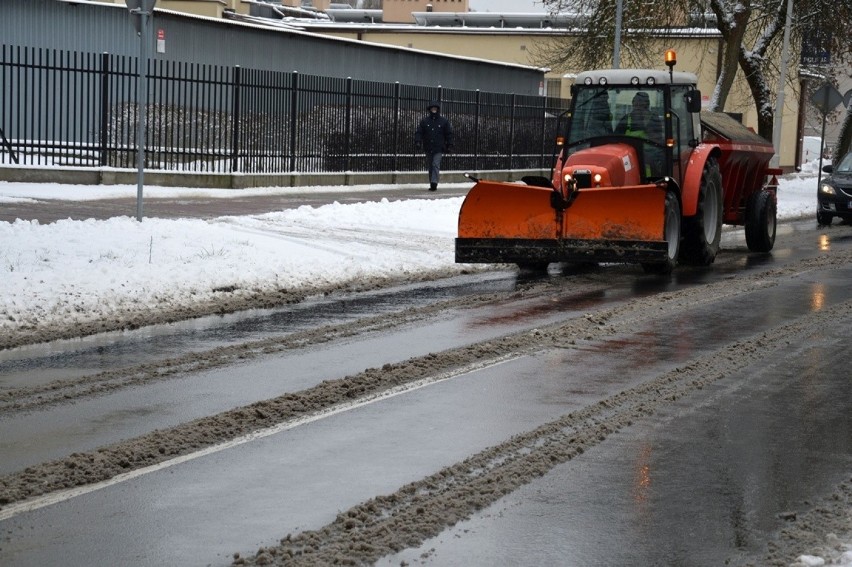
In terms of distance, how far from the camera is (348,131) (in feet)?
95.9

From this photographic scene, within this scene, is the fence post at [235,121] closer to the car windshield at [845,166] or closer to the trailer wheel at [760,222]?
the trailer wheel at [760,222]

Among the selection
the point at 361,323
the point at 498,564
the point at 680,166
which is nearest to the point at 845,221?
the point at 680,166

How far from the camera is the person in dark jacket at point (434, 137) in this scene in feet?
96.6

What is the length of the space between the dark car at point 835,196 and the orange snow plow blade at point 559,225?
13.7 meters

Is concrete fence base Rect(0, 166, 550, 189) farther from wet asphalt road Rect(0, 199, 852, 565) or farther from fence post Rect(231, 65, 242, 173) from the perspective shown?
wet asphalt road Rect(0, 199, 852, 565)

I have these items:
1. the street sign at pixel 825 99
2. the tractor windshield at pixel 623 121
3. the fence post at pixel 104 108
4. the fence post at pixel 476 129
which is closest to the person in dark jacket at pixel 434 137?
the fence post at pixel 476 129

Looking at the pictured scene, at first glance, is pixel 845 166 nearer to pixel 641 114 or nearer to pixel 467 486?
pixel 641 114

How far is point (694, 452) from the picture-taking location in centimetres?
687

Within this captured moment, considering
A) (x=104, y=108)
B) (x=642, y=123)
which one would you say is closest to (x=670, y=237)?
(x=642, y=123)

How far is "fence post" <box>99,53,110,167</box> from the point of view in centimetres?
2342

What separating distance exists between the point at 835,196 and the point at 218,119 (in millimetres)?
12761

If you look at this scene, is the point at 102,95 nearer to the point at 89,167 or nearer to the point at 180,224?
the point at 89,167

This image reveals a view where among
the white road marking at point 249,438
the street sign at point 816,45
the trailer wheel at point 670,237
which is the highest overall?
the street sign at point 816,45

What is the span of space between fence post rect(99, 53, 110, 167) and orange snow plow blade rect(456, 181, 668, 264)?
1022cm
